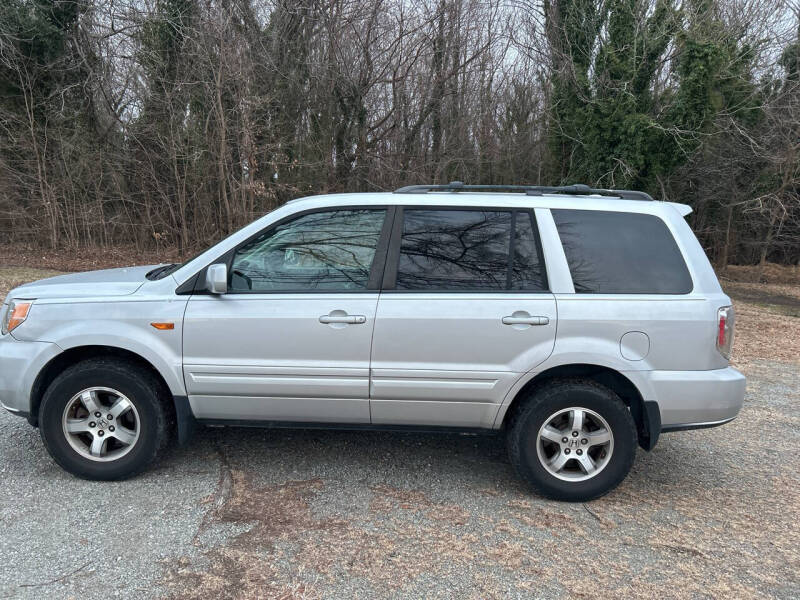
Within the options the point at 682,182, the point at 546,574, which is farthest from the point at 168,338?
the point at 682,182

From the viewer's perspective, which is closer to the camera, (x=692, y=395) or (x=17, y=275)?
(x=692, y=395)

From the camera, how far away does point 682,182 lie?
61.7 feet

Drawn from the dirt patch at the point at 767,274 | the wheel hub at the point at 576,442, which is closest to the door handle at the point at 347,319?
the wheel hub at the point at 576,442

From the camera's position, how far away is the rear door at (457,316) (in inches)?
141

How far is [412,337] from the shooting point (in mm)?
3600

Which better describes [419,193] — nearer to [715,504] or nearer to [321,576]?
[321,576]

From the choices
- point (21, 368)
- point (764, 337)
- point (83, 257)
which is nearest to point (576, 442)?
point (21, 368)

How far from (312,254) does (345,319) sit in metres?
0.51

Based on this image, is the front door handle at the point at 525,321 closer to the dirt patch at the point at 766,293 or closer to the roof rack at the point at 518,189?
the roof rack at the point at 518,189

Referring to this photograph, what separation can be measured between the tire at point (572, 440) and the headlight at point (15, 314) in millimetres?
3109

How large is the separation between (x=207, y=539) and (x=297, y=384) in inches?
38.5

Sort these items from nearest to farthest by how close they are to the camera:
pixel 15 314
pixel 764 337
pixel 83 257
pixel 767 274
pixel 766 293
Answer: pixel 15 314 < pixel 764 337 < pixel 766 293 < pixel 83 257 < pixel 767 274

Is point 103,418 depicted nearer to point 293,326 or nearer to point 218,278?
point 218,278

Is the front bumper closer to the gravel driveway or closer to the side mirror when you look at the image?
the gravel driveway
